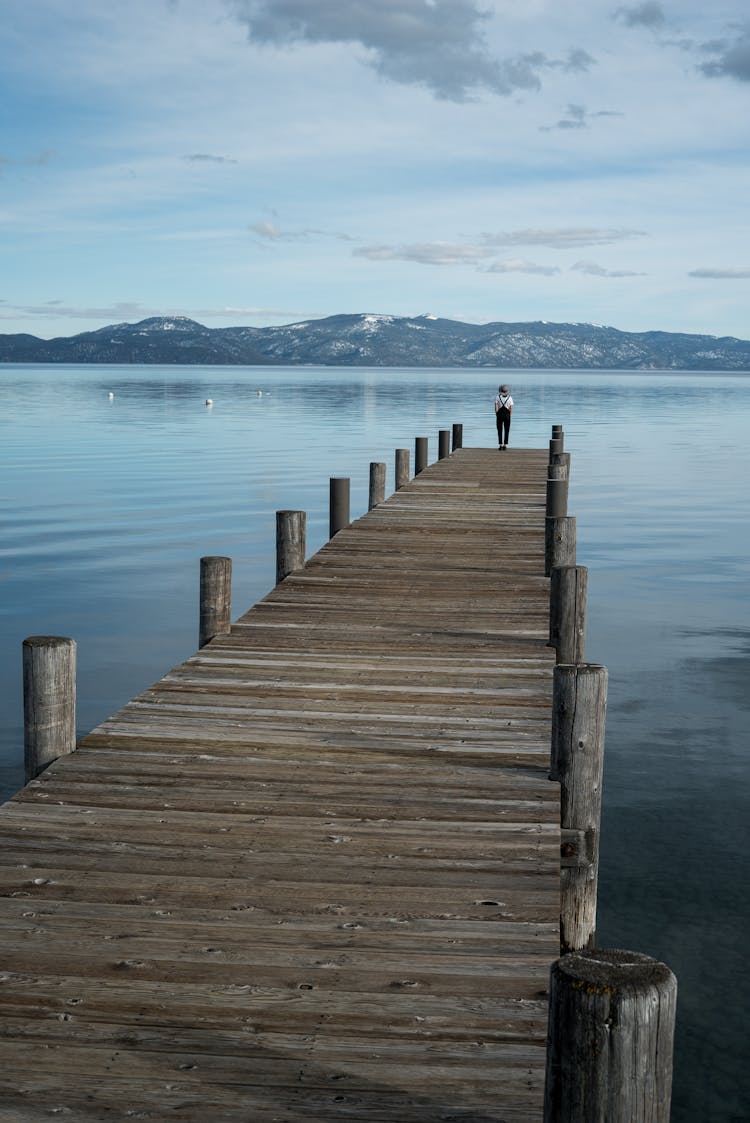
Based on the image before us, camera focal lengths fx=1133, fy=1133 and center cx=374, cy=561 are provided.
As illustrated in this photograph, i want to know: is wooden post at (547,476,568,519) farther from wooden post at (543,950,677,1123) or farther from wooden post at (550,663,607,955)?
wooden post at (543,950,677,1123)

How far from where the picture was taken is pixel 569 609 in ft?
32.6

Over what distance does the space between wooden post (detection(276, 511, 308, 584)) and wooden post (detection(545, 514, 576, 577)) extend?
9.53ft

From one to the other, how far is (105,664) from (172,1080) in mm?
12672

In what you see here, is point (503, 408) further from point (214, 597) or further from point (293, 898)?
point (293, 898)

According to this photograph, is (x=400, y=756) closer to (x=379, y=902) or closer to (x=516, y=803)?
(x=516, y=803)

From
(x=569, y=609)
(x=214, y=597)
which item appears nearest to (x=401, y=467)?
(x=214, y=597)

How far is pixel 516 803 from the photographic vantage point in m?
6.49

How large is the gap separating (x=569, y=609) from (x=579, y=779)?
3572 mm

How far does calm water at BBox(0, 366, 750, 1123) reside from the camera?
8.51 metres

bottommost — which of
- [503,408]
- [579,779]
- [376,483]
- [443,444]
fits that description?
[579,779]

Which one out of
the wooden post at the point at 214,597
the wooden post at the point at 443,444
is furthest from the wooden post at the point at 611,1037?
the wooden post at the point at 443,444

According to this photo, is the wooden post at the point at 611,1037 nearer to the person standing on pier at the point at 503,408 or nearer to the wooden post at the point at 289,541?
the wooden post at the point at 289,541

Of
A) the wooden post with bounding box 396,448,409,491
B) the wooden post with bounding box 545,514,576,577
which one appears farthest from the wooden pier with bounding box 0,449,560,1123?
the wooden post with bounding box 396,448,409,491

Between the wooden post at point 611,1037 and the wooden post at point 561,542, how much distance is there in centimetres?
980
